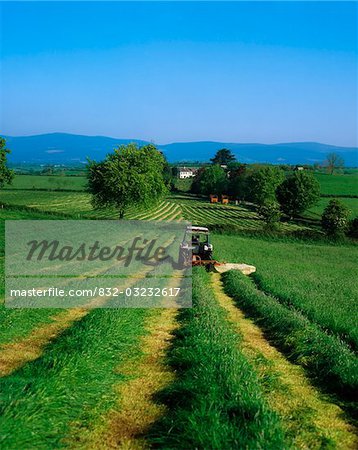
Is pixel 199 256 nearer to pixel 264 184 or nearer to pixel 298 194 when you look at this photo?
pixel 298 194

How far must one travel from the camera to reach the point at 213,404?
22.3ft

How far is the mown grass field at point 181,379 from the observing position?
615 cm

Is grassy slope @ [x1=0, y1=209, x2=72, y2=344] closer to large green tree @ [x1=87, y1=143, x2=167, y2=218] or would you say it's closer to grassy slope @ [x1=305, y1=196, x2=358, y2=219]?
large green tree @ [x1=87, y1=143, x2=167, y2=218]

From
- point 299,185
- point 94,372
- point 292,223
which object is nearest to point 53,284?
point 94,372

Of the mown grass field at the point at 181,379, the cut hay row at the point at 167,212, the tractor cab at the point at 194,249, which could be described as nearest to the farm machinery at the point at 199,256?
the tractor cab at the point at 194,249

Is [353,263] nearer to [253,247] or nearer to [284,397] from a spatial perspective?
[253,247]

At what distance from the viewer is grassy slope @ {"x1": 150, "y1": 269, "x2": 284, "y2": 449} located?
227 inches

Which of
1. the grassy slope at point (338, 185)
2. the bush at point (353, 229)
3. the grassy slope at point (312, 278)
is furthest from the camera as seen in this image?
the grassy slope at point (338, 185)

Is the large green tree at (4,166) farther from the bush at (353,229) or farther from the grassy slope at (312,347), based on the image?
the grassy slope at (312,347)

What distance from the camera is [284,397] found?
8227 mm

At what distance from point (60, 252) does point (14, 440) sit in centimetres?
2847

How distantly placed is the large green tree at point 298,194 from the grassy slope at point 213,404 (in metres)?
90.6

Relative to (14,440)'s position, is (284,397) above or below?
below

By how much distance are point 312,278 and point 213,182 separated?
362 feet
